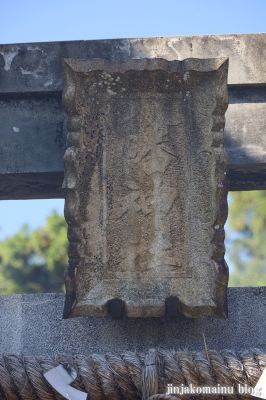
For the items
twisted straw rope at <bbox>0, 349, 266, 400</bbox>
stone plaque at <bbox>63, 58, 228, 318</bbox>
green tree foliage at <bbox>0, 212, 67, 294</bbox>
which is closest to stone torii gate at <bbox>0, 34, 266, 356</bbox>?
stone plaque at <bbox>63, 58, 228, 318</bbox>

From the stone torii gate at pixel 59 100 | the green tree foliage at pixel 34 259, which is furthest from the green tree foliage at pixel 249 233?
the stone torii gate at pixel 59 100

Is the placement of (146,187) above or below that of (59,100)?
below

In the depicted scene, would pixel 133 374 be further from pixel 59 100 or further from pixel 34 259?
pixel 34 259

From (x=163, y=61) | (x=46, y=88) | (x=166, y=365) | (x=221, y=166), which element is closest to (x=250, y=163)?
(x=221, y=166)

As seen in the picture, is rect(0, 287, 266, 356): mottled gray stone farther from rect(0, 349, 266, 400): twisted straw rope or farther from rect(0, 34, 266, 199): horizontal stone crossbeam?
rect(0, 34, 266, 199): horizontal stone crossbeam

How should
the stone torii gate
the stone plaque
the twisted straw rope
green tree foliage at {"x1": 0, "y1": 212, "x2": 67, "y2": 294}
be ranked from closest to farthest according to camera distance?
the twisted straw rope
the stone plaque
the stone torii gate
green tree foliage at {"x1": 0, "y1": 212, "x2": 67, "y2": 294}

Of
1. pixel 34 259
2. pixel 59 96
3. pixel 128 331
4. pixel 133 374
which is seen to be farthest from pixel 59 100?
pixel 34 259

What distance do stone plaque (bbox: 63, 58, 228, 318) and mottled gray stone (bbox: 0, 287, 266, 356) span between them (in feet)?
0.38

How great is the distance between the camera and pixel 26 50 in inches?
150

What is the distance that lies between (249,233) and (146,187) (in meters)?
18.1

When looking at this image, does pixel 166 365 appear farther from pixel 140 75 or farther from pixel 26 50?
pixel 26 50

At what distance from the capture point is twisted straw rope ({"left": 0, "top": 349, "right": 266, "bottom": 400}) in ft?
8.75

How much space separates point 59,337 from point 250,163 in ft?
4.12

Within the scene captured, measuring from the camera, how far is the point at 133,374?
8.80ft
